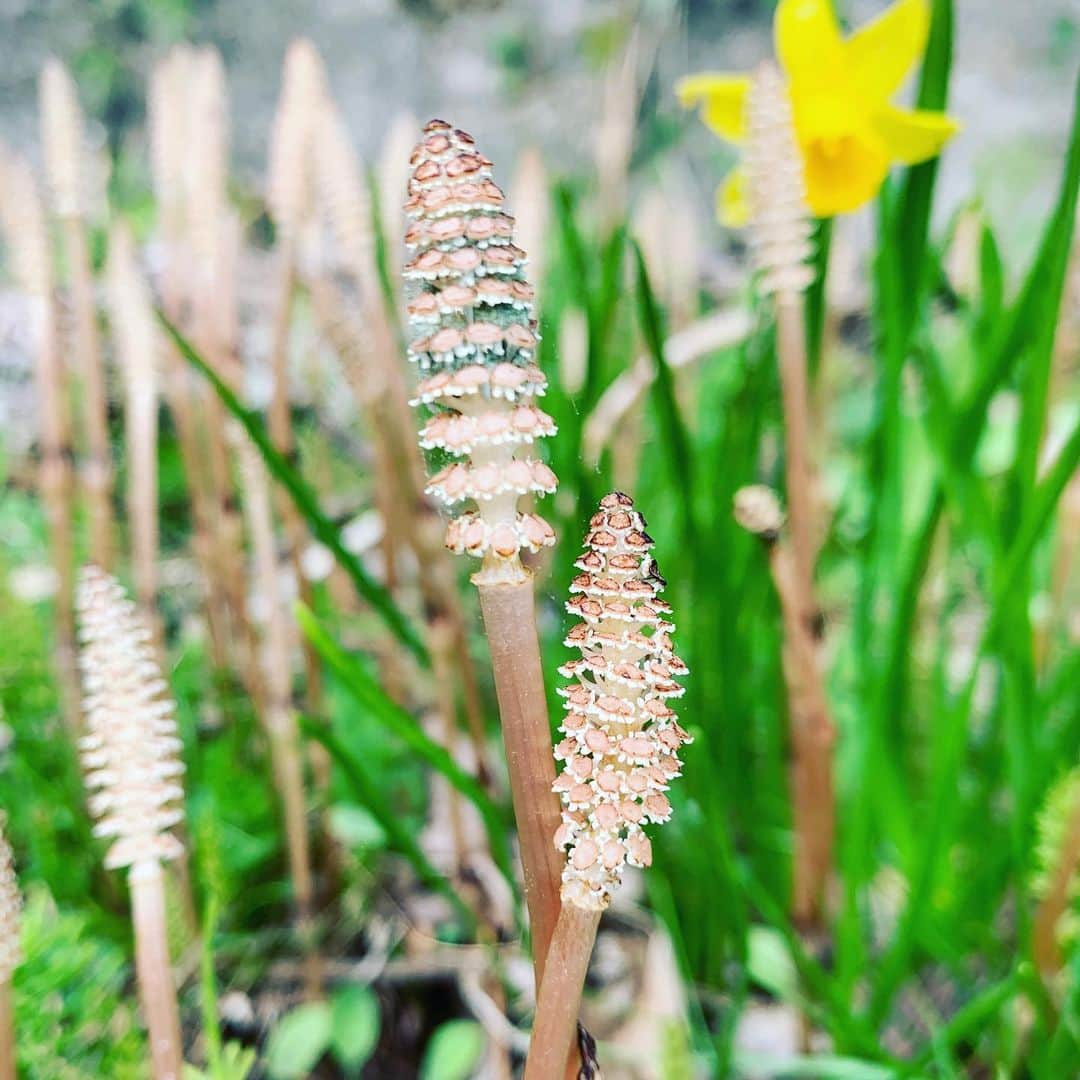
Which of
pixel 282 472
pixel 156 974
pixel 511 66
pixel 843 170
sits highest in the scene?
pixel 511 66

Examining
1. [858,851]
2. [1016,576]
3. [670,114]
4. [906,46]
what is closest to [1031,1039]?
[858,851]

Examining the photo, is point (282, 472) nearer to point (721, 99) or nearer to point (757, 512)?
point (757, 512)

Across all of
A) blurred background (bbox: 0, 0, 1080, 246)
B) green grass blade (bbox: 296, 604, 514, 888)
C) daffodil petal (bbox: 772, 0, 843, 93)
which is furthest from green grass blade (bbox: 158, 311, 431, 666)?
blurred background (bbox: 0, 0, 1080, 246)

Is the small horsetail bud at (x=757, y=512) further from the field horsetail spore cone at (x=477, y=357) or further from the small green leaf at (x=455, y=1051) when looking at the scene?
the small green leaf at (x=455, y=1051)

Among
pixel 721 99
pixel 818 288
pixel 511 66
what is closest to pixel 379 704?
pixel 818 288

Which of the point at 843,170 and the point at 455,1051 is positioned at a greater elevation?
the point at 843,170

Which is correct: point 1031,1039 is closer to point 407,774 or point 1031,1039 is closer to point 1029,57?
point 407,774

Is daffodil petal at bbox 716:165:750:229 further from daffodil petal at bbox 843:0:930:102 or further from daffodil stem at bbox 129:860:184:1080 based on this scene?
daffodil stem at bbox 129:860:184:1080

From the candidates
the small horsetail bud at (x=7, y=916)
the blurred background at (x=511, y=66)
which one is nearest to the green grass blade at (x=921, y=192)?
the small horsetail bud at (x=7, y=916)
